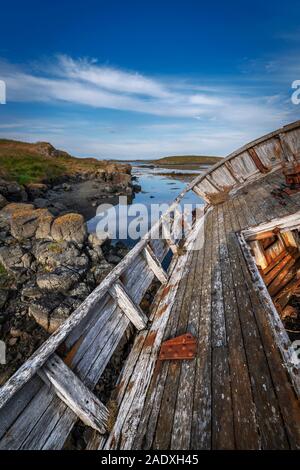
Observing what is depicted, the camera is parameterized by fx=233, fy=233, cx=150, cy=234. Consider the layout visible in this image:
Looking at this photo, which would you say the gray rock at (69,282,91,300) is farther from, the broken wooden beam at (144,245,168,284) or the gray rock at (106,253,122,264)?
the broken wooden beam at (144,245,168,284)

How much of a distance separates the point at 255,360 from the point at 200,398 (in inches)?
27.0

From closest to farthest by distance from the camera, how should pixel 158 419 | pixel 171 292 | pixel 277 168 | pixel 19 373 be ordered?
pixel 19 373 < pixel 158 419 < pixel 171 292 < pixel 277 168

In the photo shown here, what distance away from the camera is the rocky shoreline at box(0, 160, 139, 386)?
7883mm

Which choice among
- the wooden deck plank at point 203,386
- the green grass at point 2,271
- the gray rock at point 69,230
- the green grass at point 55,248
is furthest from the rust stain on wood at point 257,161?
the green grass at point 2,271

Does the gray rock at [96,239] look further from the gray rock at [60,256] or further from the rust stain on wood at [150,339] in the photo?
the rust stain on wood at [150,339]

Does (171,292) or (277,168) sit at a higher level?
(277,168)

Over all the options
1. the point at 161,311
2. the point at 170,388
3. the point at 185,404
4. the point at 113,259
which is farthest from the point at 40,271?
the point at 185,404

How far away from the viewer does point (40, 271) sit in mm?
11164

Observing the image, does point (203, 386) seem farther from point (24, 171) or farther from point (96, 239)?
point (24, 171)

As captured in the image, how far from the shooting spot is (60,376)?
2254 mm

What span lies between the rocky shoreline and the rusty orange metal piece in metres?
5.85

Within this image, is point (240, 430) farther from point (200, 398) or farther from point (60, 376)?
point (60, 376)

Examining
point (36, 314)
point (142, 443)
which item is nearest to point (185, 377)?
point (142, 443)

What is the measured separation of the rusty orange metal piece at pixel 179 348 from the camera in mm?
2760
